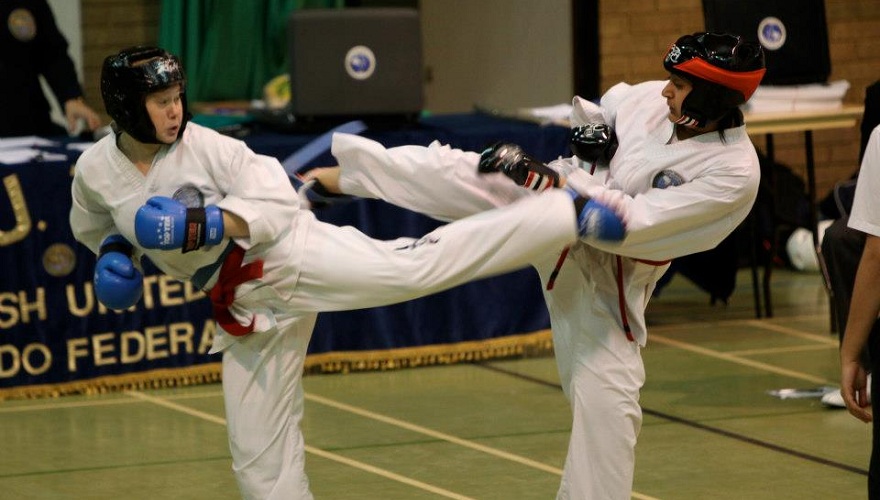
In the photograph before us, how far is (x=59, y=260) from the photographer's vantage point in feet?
21.0

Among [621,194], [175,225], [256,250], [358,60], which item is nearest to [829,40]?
[358,60]

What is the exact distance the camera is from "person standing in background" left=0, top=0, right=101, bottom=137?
711 cm

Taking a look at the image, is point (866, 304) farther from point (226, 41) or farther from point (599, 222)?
point (226, 41)

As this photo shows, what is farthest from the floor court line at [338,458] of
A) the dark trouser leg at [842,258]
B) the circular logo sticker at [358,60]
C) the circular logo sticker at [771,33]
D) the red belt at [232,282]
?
the circular logo sticker at [771,33]

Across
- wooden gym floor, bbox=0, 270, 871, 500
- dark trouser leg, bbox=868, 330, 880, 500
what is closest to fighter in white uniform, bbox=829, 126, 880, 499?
dark trouser leg, bbox=868, 330, 880, 500

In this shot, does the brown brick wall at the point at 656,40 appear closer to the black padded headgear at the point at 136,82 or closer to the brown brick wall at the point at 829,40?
the brown brick wall at the point at 829,40

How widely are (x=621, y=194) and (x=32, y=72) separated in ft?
13.7

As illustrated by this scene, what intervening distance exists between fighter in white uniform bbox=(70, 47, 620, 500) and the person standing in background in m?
3.25

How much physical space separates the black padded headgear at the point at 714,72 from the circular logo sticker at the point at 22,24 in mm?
4116

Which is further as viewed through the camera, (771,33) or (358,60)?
(771,33)

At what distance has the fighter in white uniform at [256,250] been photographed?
3816mm

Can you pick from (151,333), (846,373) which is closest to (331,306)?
(846,373)

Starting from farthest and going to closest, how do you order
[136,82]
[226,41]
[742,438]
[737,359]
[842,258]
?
[226,41] < [737,359] < [742,438] < [842,258] < [136,82]

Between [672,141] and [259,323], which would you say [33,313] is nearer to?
[259,323]
